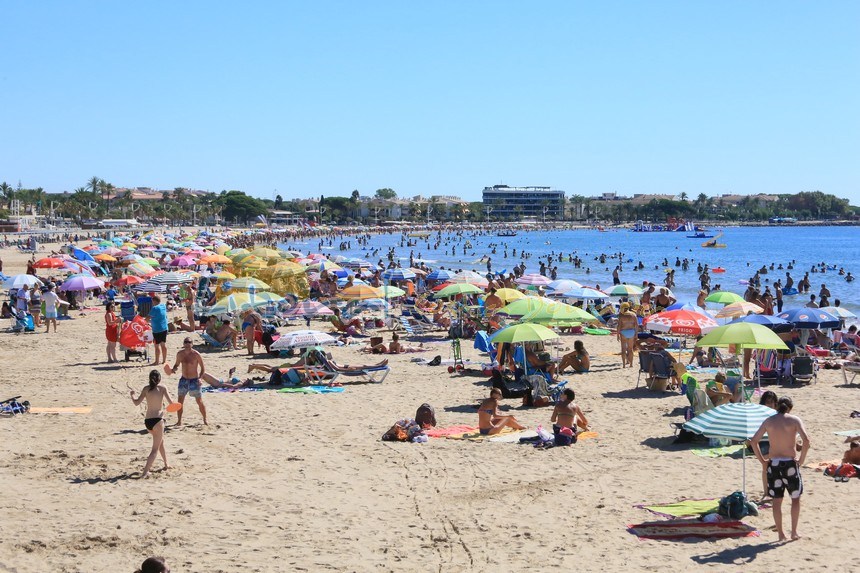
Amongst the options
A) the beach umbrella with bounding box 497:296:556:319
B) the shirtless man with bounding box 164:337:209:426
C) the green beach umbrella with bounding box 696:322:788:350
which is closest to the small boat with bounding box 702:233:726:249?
the beach umbrella with bounding box 497:296:556:319

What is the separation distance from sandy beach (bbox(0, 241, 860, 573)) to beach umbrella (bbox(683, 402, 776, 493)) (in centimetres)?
71

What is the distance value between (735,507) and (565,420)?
9.43 feet

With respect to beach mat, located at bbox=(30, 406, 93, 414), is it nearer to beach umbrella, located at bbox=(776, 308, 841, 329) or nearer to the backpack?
the backpack

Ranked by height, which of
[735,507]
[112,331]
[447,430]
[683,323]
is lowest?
[447,430]

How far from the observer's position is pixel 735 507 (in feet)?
21.7

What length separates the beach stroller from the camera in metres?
14.2

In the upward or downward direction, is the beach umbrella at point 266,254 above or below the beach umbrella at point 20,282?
above

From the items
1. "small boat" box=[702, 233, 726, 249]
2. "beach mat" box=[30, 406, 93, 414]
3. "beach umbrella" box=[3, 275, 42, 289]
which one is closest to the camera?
"beach mat" box=[30, 406, 93, 414]

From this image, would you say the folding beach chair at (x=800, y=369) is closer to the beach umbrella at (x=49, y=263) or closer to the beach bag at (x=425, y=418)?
the beach bag at (x=425, y=418)

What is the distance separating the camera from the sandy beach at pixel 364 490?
6.05 m

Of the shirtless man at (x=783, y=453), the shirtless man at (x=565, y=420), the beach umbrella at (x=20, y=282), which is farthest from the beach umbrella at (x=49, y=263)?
the shirtless man at (x=783, y=453)

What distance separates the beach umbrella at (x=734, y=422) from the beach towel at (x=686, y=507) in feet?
1.14

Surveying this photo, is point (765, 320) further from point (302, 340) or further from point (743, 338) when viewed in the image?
point (302, 340)

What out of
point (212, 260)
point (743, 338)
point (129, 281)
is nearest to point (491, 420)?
point (743, 338)
